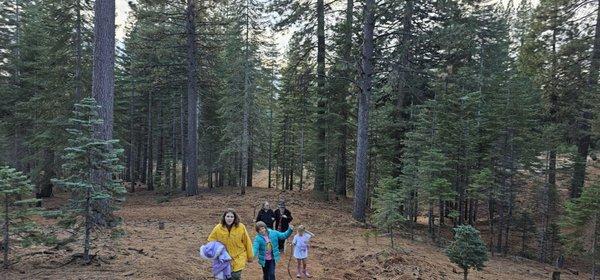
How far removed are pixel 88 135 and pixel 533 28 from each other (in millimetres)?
23189

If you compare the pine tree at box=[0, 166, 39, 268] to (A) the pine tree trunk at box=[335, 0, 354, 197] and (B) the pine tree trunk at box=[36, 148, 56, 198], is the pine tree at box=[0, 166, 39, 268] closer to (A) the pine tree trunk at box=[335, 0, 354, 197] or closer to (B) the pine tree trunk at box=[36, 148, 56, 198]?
(A) the pine tree trunk at box=[335, 0, 354, 197]

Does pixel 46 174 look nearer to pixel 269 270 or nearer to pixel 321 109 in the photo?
pixel 321 109

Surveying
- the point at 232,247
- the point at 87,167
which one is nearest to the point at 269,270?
the point at 232,247

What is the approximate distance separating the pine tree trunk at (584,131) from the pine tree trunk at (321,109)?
511 inches

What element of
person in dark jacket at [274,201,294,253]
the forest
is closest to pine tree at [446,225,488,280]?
the forest

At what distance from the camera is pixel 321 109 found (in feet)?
71.9

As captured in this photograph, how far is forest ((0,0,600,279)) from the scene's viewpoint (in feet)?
30.9

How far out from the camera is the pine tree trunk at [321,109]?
71.3 feet

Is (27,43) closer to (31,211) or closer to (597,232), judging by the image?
(31,211)

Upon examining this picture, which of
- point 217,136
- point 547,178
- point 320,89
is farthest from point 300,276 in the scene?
point 217,136

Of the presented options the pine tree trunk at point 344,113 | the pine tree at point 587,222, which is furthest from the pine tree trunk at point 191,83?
the pine tree at point 587,222

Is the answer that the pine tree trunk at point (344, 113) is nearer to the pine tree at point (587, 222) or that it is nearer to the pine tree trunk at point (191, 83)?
the pine tree trunk at point (191, 83)

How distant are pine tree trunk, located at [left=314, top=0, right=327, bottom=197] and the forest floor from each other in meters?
3.90

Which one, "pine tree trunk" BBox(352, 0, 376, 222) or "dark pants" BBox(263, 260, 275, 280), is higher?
"pine tree trunk" BBox(352, 0, 376, 222)
